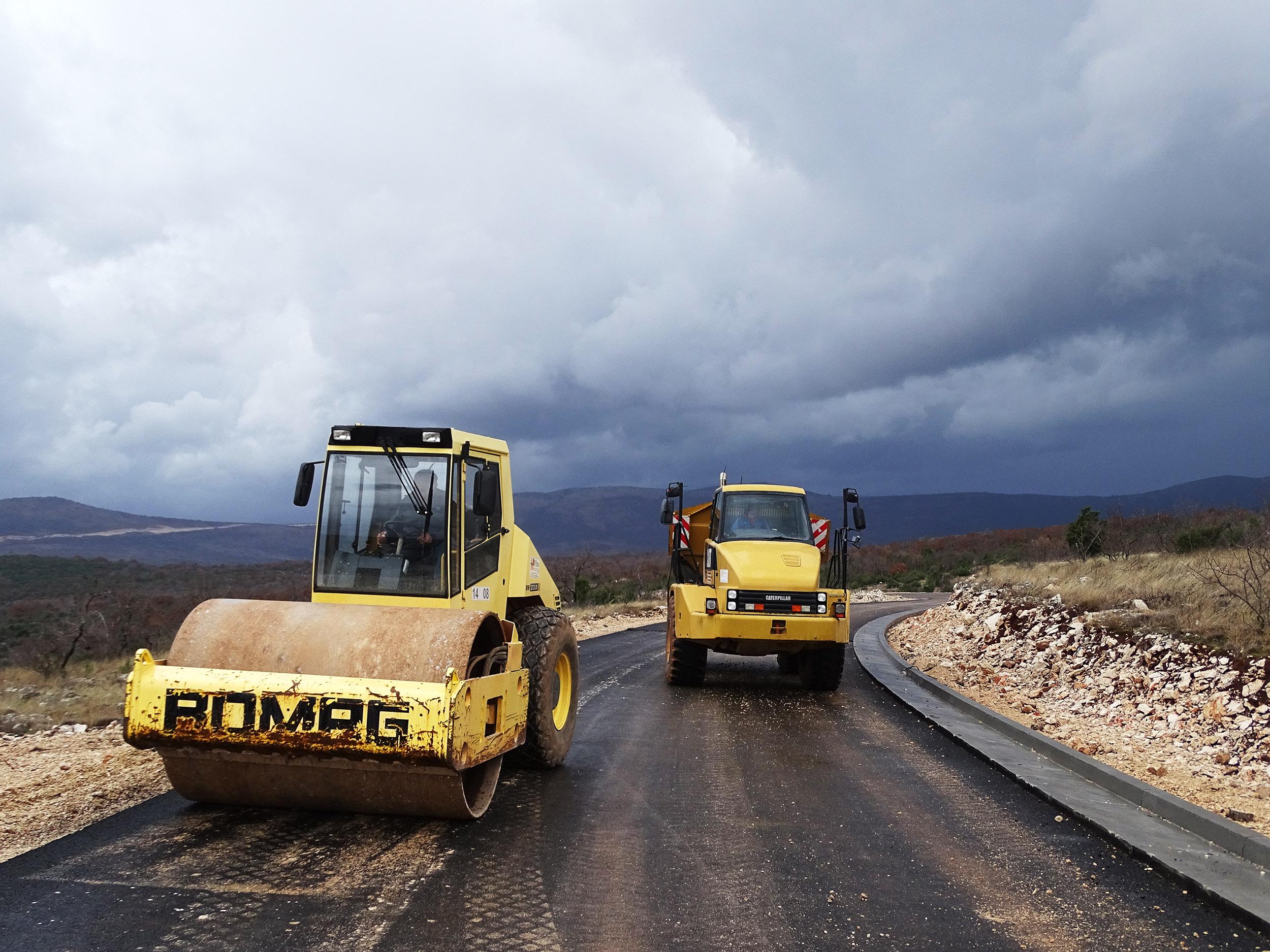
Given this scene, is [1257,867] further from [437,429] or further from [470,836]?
[437,429]

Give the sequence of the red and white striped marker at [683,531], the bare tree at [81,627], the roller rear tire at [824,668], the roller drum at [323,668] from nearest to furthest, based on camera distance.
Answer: the roller drum at [323,668] → the roller rear tire at [824,668] → the red and white striped marker at [683,531] → the bare tree at [81,627]

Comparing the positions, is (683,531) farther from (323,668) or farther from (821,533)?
(323,668)

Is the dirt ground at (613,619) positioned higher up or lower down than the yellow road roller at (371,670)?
lower down

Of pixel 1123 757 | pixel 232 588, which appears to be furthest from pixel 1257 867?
pixel 232 588

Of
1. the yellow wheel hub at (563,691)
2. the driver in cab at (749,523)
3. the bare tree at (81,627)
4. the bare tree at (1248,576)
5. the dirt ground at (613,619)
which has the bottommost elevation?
the dirt ground at (613,619)

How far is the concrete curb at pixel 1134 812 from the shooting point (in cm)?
543

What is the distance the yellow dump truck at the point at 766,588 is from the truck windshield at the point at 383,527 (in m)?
6.27

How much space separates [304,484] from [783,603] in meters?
7.10

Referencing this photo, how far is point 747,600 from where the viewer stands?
1270 centimetres

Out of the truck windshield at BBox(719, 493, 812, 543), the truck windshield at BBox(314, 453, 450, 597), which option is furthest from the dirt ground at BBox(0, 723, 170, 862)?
the truck windshield at BBox(719, 493, 812, 543)

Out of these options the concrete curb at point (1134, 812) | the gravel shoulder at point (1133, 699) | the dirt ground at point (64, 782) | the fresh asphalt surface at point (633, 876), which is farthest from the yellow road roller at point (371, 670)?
the gravel shoulder at point (1133, 699)

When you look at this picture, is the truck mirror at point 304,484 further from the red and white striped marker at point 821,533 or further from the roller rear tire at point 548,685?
the red and white striped marker at point 821,533

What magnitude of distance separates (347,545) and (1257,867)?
6.40 m

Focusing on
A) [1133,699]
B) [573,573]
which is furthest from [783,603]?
[573,573]
